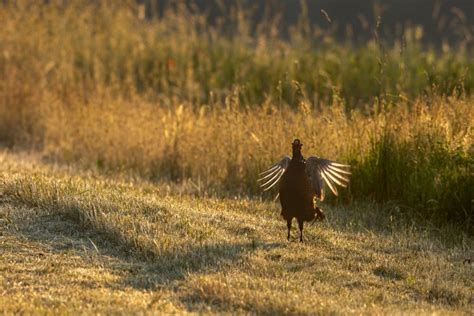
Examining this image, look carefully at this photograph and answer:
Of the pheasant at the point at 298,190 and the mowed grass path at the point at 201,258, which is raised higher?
the pheasant at the point at 298,190

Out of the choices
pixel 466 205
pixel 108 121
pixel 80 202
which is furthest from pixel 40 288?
pixel 108 121

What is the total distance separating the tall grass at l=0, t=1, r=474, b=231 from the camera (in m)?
9.78

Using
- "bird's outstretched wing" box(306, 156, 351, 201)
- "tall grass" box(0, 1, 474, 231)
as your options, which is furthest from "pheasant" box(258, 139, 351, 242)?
"tall grass" box(0, 1, 474, 231)

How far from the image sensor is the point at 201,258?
718 centimetres

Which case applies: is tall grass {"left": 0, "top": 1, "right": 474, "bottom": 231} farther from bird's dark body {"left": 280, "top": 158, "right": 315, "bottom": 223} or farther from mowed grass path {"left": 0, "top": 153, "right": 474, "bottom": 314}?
bird's dark body {"left": 280, "top": 158, "right": 315, "bottom": 223}

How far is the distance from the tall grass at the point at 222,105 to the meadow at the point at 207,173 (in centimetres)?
3

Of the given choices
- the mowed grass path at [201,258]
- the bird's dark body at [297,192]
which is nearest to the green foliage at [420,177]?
the mowed grass path at [201,258]

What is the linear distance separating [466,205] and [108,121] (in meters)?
5.46

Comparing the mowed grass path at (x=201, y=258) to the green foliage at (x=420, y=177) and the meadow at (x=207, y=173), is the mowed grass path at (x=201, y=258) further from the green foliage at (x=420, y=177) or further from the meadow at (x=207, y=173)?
the green foliage at (x=420, y=177)

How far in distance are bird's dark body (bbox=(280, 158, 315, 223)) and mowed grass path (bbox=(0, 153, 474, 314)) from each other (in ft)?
1.11

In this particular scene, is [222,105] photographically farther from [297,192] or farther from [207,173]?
[297,192]

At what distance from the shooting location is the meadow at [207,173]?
674 cm

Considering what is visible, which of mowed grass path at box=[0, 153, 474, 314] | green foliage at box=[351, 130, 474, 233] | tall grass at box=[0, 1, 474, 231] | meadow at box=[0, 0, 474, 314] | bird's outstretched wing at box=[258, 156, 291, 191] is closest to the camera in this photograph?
mowed grass path at box=[0, 153, 474, 314]

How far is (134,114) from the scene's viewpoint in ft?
40.8
